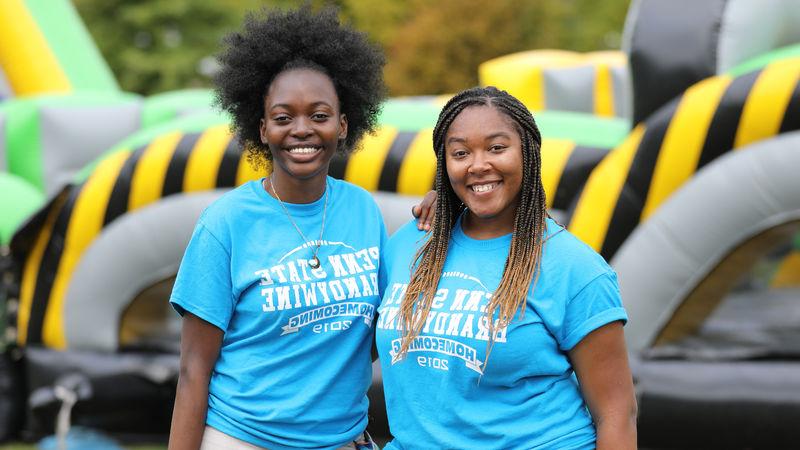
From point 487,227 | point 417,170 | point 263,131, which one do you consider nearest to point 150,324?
point 417,170

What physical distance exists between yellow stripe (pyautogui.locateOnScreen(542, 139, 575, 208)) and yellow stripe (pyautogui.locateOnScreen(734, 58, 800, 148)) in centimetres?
83

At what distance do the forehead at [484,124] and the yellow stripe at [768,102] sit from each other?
2510 mm

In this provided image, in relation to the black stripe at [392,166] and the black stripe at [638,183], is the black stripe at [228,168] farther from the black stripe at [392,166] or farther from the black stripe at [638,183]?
the black stripe at [638,183]

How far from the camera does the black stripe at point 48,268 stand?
5945 mm

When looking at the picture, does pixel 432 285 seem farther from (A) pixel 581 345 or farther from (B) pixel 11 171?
(B) pixel 11 171

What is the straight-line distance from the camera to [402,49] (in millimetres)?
16438

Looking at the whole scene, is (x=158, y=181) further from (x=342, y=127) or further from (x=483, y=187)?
(x=483, y=187)

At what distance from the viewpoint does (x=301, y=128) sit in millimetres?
2543

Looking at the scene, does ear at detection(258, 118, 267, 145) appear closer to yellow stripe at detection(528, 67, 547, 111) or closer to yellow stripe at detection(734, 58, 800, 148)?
yellow stripe at detection(734, 58, 800, 148)

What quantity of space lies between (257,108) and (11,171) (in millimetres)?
5564

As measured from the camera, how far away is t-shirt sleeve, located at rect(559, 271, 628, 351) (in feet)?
7.13

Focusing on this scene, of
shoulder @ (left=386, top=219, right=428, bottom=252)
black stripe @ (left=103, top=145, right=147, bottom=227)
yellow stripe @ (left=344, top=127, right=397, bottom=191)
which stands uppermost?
shoulder @ (left=386, top=219, right=428, bottom=252)

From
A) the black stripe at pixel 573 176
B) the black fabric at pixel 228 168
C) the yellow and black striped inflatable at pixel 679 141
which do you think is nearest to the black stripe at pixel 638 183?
the yellow and black striped inflatable at pixel 679 141

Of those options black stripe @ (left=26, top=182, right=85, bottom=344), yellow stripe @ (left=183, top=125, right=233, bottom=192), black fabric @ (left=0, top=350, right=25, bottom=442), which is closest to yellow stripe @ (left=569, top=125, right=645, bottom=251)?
yellow stripe @ (left=183, top=125, right=233, bottom=192)
